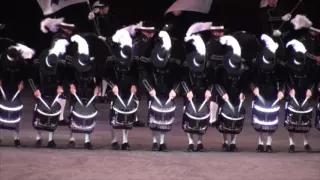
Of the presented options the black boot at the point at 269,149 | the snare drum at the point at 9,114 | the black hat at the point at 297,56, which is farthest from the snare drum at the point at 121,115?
the black hat at the point at 297,56

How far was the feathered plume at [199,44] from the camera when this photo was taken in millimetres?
11180

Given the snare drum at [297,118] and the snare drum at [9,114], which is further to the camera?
the snare drum at [297,118]

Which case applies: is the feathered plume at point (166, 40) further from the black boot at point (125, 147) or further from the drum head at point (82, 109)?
the black boot at point (125, 147)

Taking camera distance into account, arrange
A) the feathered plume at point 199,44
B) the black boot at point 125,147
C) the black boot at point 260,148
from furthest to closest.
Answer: the black boot at point 260,148 < the black boot at point 125,147 < the feathered plume at point 199,44

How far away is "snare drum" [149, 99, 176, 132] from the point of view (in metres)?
11.2

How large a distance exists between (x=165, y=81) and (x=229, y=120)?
1.17 metres

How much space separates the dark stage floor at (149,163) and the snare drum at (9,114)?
0.35 m

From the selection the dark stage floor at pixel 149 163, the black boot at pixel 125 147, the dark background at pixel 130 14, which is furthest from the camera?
the dark background at pixel 130 14

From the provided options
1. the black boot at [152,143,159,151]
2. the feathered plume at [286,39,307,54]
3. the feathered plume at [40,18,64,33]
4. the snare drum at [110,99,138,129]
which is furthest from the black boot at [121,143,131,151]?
the feathered plume at [286,39,307,54]

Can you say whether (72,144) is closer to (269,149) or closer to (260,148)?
(260,148)

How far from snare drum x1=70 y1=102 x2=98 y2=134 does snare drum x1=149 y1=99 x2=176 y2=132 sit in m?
0.93

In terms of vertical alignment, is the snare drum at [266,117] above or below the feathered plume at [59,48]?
below

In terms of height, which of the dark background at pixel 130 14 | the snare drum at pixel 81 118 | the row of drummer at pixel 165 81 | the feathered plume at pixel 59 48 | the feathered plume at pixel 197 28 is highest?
the dark background at pixel 130 14

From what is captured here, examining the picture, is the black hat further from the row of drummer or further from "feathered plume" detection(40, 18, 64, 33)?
"feathered plume" detection(40, 18, 64, 33)
